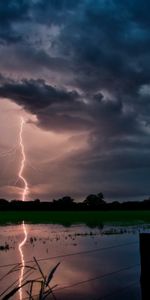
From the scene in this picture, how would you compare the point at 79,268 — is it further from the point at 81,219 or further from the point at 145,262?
the point at 81,219

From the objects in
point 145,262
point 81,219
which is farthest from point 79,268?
point 81,219

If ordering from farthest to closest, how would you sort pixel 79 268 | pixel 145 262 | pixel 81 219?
pixel 81 219, pixel 79 268, pixel 145 262

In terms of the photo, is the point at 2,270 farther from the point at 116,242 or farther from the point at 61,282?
the point at 116,242

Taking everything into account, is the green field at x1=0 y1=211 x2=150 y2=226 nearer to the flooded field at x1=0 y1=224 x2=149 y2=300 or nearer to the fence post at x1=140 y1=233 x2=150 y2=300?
the flooded field at x1=0 y1=224 x2=149 y2=300

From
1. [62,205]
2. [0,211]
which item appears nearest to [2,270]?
[62,205]

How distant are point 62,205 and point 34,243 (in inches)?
2834

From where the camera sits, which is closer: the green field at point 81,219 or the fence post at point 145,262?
the fence post at point 145,262

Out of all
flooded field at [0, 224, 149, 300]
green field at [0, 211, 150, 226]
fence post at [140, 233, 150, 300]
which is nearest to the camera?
fence post at [140, 233, 150, 300]

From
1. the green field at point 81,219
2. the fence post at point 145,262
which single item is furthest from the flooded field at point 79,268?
the green field at point 81,219

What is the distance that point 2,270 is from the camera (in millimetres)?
19062

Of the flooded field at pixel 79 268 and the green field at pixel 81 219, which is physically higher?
the green field at pixel 81 219

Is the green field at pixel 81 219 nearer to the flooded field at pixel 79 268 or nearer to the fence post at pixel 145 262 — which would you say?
the flooded field at pixel 79 268

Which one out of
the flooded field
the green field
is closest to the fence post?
the flooded field

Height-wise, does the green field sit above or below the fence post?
above
